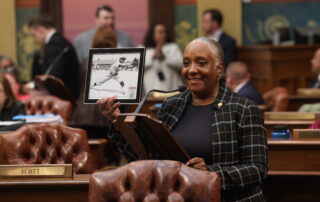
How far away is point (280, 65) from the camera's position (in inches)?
399

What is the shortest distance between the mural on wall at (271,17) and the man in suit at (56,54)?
9.96 ft

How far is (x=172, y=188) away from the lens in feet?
11.1

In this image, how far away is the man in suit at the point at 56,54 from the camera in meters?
8.87

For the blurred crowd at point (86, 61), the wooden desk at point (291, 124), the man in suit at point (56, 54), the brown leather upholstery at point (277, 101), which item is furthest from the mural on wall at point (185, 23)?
the wooden desk at point (291, 124)

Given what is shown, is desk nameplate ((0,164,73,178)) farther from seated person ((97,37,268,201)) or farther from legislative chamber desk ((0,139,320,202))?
legislative chamber desk ((0,139,320,202))

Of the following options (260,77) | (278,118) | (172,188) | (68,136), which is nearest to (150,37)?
(260,77)

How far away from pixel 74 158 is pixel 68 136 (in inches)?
5.5

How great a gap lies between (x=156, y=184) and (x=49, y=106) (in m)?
4.09

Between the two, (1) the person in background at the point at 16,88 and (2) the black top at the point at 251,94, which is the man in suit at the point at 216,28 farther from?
(1) the person in background at the point at 16,88

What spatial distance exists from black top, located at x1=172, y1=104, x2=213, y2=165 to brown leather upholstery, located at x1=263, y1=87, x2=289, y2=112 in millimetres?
3970

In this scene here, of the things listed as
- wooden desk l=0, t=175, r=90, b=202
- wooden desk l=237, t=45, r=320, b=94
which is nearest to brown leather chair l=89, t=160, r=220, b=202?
Answer: wooden desk l=0, t=175, r=90, b=202

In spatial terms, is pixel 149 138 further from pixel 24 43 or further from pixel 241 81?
pixel 24 43

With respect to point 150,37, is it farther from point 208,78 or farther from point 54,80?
point 208,78

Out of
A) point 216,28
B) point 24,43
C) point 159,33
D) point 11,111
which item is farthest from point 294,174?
point 24,43
